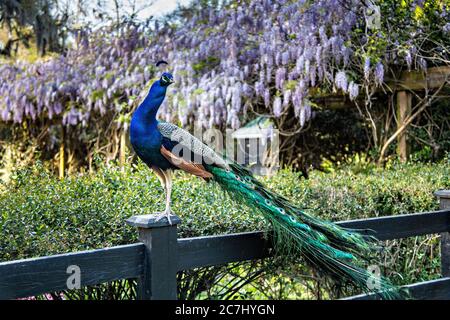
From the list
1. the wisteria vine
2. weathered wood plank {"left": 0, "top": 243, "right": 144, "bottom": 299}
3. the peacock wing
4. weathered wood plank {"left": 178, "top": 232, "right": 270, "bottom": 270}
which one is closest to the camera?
weathered wood plank {"left": 0, "top": 243, "right": 144, "bottom": 299}

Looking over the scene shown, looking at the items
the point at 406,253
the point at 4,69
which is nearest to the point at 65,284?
the point at 406,253

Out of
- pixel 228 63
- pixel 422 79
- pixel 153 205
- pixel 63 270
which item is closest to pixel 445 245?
pixel 153 205

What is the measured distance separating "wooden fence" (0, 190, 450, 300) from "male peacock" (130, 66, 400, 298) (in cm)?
14

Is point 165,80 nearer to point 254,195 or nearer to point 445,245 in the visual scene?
point 254,195

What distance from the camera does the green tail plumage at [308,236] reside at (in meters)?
2.49

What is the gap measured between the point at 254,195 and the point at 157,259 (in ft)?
1.93

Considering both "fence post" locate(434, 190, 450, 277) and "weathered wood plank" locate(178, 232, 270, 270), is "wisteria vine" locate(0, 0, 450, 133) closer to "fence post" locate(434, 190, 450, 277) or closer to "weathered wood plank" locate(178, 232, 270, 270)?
"fence post" locate(434, 190, 450, 277)

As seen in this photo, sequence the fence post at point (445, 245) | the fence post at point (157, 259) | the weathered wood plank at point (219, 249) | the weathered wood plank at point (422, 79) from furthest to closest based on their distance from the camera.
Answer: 1. the weathered wood plank at point (422, 79)
2. the fence post at point (445, 245)
3. the weathered wood plank at point (219, 249)
4. the fence post at point (157, 259)

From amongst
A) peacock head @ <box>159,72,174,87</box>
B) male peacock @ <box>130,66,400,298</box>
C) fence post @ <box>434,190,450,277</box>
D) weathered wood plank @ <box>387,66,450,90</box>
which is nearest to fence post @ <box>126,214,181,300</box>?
male peacock @ <box>130,66,400,298</box>

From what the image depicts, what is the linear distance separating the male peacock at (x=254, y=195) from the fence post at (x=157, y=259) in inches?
11.5

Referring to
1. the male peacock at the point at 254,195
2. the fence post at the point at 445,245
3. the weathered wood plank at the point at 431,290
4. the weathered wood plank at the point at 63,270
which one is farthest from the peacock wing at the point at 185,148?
the fence post at the point at 445,245

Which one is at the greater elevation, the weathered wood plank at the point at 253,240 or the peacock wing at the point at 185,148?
the peacock wing at the point at 185,148

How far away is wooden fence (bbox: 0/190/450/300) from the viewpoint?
73.3 inches

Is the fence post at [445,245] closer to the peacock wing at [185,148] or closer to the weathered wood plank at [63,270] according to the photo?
the peacock wing at [185,148]
